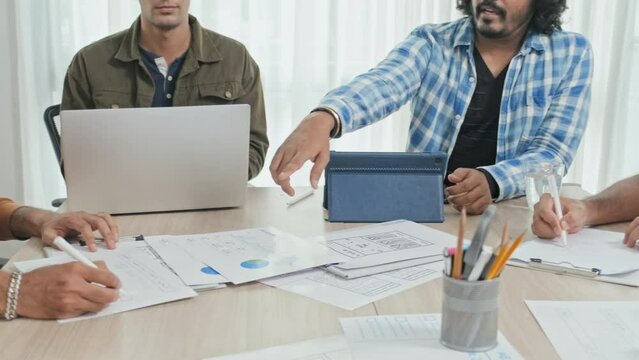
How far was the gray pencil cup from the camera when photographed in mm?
919

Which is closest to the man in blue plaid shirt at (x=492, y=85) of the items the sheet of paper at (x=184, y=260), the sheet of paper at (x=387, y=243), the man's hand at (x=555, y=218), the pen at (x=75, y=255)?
the man's hand at (x=555, y=218)

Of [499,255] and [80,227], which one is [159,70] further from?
[499,255]

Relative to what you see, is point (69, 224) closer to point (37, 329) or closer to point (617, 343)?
point (37, 329)

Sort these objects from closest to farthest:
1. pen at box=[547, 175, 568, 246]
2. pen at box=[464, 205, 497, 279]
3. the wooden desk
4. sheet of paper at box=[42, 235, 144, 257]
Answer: pen at box=[464, 205, 497, 279], the wooden desk, sheet of paper at box=[42, 235, 144, 257], pen at box=[547, 175, 568, 246]

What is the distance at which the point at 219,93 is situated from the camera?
97.0 inches

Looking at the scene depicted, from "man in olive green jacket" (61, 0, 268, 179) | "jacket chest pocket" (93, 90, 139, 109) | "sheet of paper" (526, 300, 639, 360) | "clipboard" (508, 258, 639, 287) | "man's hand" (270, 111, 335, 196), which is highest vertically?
"man in olive green jacket" (61, 0, 268, 179)

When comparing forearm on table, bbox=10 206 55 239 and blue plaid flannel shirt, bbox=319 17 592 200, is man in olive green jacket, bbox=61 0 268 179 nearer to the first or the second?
blue plaid flannel shirt, bbox=319 17 592 200

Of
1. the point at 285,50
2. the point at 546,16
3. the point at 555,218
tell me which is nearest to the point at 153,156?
the point at 555,218

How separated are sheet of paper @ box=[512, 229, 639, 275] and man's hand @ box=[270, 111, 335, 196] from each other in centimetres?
43

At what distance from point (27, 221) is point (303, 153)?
1.96ft

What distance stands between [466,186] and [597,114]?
6.45 ft

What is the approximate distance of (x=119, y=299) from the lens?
1120 millimetres

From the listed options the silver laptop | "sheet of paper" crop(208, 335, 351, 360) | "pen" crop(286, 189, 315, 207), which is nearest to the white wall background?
"pen" crop(286, 189, 315, 207)

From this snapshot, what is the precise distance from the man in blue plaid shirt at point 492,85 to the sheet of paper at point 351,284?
2.41 feet
